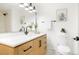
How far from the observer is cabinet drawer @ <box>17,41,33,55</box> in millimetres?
1181

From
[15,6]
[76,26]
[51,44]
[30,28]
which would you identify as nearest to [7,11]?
[15,6]

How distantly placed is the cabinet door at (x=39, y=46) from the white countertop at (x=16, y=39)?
5 centimetres

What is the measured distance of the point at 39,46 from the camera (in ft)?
4.22

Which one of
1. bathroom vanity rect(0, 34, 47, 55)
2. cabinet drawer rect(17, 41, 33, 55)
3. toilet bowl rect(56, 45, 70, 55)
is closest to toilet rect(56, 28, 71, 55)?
toilet bowl rect(56, 45, 70, 55)

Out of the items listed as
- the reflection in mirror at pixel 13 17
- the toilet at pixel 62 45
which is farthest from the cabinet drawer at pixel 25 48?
the toilet at pixel 62 45

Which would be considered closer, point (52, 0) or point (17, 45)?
point (17, 45)

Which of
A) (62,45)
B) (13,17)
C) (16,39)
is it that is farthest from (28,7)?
(62,45)

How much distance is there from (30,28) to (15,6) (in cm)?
27

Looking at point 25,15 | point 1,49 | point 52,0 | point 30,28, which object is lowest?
point 1,49

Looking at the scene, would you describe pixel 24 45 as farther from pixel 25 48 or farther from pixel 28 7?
pixel 28 7

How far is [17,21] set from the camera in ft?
3.95

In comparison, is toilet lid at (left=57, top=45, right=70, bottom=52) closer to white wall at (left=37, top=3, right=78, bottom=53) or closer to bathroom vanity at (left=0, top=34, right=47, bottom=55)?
white wall at (left=37, top=3, right=78, bottom=53)

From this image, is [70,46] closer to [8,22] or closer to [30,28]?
[30,28]

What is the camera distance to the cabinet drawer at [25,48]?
118 cm
